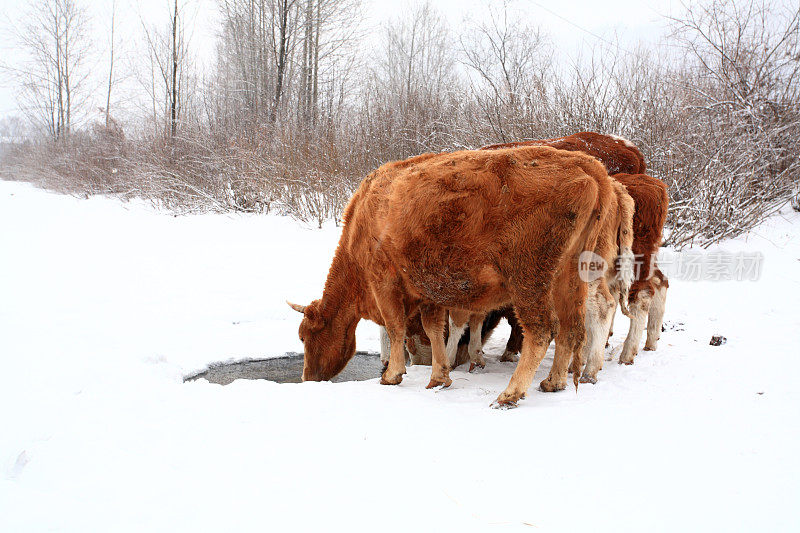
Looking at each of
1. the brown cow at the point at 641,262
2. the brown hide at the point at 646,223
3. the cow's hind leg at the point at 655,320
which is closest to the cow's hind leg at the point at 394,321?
the brown cow at the point at 641,262

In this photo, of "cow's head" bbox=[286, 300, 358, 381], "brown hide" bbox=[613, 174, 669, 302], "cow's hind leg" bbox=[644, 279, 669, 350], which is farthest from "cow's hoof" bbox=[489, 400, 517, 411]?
"cow's hind leg" bbox=[644, 279, 669, 350]

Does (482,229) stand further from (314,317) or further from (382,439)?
(314,317)

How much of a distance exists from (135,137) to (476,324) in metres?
20.9

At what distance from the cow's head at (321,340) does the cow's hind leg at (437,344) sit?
0.88m

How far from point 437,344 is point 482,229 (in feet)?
3.83

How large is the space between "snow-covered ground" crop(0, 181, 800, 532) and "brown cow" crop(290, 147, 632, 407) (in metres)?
0.53

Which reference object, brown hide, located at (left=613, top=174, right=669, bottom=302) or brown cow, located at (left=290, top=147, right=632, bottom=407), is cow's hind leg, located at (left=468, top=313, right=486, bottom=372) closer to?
brown cow, located at (left=290, top=147, right=632, bottom=407)

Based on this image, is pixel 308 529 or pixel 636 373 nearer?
pixel 308 529

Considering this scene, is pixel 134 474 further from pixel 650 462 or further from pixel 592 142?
pixel 592 142

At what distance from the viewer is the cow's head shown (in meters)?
4.88

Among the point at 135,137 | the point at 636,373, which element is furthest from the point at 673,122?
the point at 135,137

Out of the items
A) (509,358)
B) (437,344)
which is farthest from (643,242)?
(437,344)

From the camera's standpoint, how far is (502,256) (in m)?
3.70

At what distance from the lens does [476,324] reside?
196 inches
